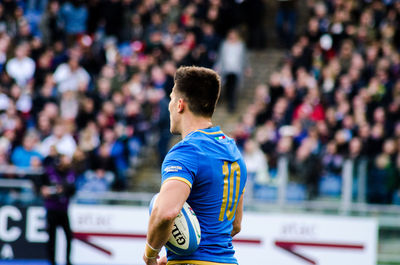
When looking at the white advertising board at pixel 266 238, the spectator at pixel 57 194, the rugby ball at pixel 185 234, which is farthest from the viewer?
the white advertising board at pixel 266 238

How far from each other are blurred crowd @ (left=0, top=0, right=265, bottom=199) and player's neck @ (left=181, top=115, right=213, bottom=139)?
7.01m

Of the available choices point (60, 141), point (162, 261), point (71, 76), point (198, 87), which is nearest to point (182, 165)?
point (198, 87)

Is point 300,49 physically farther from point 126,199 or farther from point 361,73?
point 126,199

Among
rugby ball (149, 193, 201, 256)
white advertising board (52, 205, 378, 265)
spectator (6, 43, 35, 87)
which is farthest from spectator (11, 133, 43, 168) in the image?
rugby ball (149, 193, 201, 256)

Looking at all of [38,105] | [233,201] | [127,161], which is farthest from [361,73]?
[233,201]

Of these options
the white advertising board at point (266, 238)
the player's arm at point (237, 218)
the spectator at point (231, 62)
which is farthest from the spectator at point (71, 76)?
the player's arm at point (237, 218)

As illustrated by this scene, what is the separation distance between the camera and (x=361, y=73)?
1473 centimetres

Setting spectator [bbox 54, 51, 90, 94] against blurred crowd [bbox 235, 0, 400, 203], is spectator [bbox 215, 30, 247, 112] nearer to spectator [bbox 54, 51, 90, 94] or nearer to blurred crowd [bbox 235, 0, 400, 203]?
blurred crowd [bbox 235, 0, 400, 203]

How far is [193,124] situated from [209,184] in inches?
14.3

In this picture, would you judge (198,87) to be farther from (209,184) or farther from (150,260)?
(150,260)

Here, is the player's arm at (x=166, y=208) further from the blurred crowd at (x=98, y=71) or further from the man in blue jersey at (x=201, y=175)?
the blurred crowd at (x=98, y=71)

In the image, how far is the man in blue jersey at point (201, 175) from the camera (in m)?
3.59

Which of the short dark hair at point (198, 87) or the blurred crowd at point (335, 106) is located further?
the blurred crowd at point (335, 106)

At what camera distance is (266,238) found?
11.8 metres
